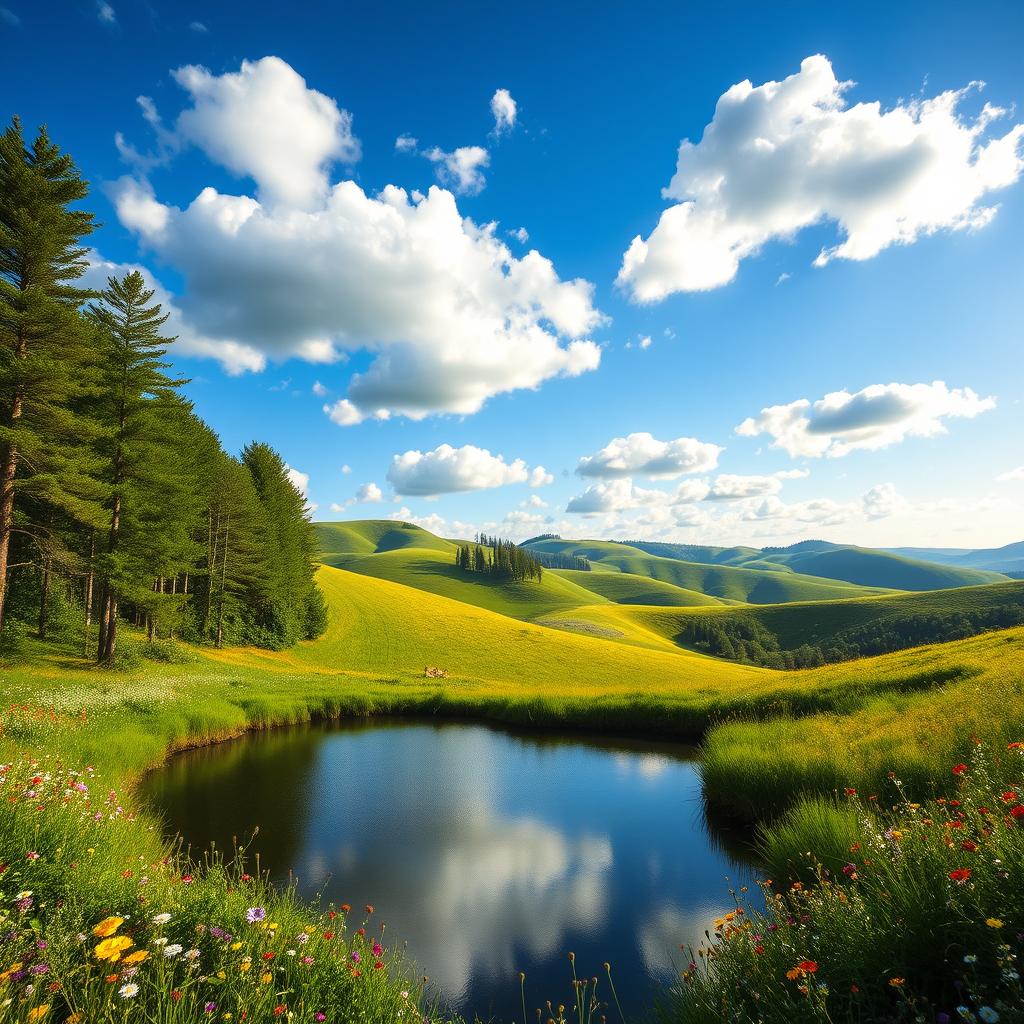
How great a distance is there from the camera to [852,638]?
388ft

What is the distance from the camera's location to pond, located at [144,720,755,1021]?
10188 mm

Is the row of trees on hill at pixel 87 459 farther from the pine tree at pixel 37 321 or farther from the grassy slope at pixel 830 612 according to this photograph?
the grassy slope at pixel 830 612

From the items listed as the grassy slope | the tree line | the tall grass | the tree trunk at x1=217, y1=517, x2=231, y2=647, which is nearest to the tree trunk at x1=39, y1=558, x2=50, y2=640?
the tree trunk at x1=217, y1=517, x2=231, y2=647

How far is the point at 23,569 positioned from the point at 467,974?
1450 inches

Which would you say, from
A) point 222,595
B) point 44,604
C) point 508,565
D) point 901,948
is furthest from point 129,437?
point 508,565

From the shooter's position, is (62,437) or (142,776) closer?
(142,776)

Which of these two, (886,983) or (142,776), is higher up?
(886,983)

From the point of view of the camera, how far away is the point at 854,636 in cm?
11869

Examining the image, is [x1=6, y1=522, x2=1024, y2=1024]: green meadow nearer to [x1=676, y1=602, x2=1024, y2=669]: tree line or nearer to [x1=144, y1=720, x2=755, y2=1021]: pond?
[x1=144, y1=720, x2=755, y2=1021]: pond

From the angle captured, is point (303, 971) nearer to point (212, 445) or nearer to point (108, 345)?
point (108, 345)

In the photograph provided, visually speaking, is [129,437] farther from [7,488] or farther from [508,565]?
[508,565]

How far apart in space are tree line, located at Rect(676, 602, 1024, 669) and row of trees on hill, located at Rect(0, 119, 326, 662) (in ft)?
315

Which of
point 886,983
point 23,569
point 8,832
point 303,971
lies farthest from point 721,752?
point 23,569

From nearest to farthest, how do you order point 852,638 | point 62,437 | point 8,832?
1. point 8,832
2. point 62,437
3. point 852,638
